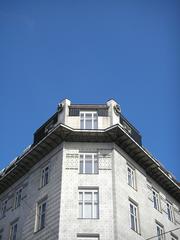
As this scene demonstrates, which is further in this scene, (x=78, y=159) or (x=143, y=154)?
(x=143, y=154)

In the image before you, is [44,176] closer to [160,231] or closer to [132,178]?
[132,178]

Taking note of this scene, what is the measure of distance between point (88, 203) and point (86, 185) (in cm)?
129

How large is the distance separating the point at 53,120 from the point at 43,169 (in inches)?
160

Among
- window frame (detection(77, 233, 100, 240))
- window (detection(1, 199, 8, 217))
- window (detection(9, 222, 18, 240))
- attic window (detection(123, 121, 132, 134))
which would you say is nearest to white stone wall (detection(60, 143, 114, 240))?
window frame (detection(77, 233, 100, 240))

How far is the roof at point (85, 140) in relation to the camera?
1219 inches

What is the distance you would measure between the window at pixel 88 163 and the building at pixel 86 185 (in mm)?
71

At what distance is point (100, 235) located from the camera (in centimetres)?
2677

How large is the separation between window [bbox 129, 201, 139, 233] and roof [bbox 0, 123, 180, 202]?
4.14m

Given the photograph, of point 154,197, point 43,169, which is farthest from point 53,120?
point 154,197

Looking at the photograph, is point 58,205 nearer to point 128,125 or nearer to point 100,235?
point 100,235

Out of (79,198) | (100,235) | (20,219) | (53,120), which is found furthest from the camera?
(53,120)

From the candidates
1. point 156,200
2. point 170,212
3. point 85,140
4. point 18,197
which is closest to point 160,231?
point 156,200

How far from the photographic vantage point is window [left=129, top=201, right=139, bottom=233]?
29.2 m

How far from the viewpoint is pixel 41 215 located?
2952cm
